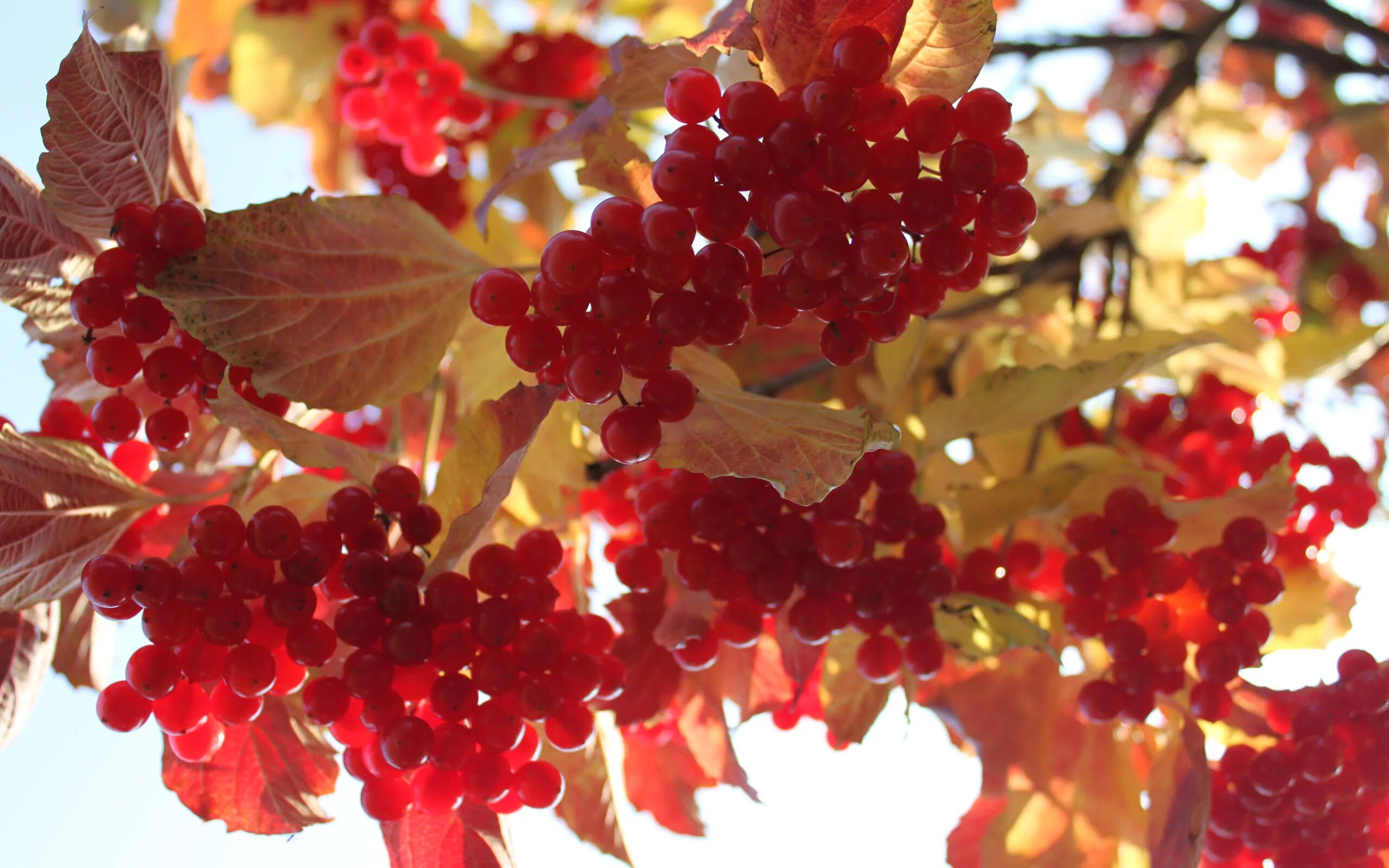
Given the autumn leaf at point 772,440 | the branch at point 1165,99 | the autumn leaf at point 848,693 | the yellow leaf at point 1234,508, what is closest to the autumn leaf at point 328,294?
the autumn leaf at point 772,440

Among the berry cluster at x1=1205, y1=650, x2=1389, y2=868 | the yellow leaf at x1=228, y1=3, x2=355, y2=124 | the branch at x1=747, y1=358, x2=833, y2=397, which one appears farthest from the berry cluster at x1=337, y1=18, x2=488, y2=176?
the berry cluster at x1=1205, y1=650, x2=1389, y2=868

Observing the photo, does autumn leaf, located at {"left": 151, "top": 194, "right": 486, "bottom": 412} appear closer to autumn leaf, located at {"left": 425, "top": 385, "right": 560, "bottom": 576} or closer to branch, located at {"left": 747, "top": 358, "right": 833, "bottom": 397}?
autumn leaf, located at {"left": 425, "top": 385, "right": 560, "bottom": 576}

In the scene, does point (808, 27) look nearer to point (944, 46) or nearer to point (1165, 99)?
point (944, 46)

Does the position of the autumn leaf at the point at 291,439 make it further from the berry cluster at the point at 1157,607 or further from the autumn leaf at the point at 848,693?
the berry cluster at the point at 1157,607

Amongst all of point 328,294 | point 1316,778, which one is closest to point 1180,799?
point 1316,778

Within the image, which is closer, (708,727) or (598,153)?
(598,153)

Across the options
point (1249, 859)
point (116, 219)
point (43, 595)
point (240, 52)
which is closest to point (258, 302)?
point (116, 219)
